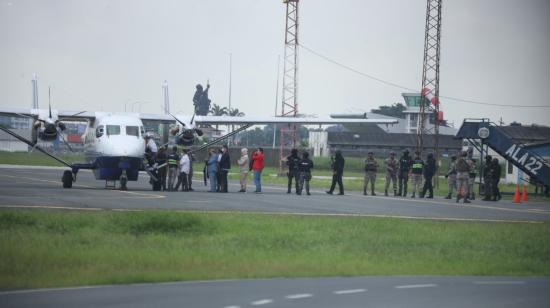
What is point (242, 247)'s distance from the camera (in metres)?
20.0

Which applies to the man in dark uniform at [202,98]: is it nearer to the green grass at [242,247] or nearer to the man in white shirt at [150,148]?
the man in white shirt at [150,148]

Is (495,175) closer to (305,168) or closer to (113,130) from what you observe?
(305,168)

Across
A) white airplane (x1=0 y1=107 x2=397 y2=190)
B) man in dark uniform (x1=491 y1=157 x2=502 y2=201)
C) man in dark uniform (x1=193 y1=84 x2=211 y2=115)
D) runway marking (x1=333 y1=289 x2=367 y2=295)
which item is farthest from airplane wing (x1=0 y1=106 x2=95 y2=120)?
man in dark uniform (x1=193 y1=84 x2=211 y2=115)

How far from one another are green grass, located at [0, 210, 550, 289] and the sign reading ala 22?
922 inches

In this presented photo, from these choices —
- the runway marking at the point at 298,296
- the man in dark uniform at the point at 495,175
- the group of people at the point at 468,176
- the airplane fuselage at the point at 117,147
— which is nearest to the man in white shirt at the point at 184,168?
the airplane fuselage at the point at 117,147

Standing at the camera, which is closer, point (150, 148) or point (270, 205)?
point (270, 205)

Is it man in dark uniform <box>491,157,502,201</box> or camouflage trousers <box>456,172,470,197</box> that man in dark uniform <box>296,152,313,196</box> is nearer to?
camouflage trousers <box>456,172,470,197</box>

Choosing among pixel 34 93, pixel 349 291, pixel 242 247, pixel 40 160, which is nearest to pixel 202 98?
pixel 40 160

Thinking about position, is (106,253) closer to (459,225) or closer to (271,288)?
(271,288)

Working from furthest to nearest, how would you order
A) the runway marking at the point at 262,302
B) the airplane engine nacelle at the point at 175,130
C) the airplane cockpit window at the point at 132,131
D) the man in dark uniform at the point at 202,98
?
the man in dark uniform at the point at 202,98 < the airplane engine nacelle at the point at 175,130 < the airplane cockpit window at the point at 132,131 < the runway marking at the point at 262,302

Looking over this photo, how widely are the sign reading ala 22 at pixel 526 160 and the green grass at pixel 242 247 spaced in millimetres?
23422

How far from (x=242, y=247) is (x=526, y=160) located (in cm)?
3319

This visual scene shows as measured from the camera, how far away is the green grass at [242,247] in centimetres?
1585

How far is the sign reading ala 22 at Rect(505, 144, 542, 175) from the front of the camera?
49500mm
